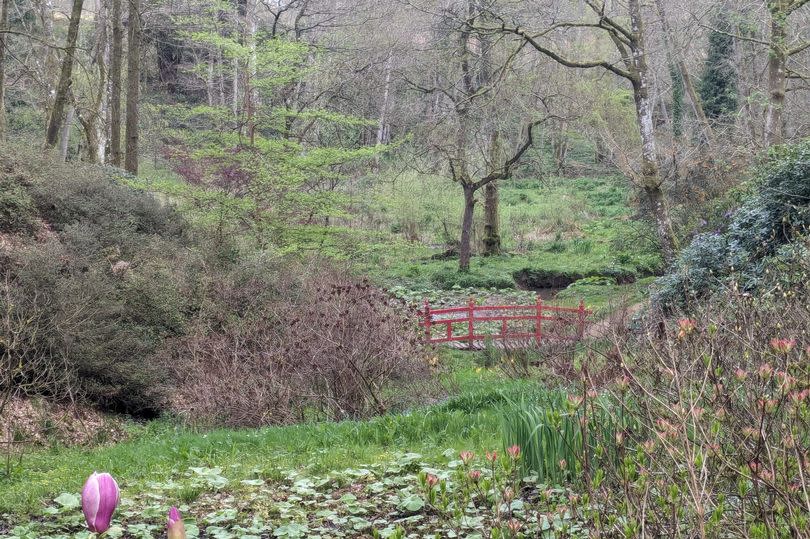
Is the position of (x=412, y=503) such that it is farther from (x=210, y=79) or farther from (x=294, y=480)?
(x=210, y=79)

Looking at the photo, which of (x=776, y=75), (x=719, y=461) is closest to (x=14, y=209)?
(x=719, y=461)

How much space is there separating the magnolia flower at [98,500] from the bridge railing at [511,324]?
883 cm

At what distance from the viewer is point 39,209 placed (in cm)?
1416

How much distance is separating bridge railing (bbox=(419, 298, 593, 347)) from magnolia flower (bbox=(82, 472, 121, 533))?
8.83 m

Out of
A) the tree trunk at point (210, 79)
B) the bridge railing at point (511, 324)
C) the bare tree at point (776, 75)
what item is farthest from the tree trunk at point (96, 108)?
the bare tree at point (776, 75)

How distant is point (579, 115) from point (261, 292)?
14.5 meters

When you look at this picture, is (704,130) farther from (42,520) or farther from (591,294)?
(42,520)

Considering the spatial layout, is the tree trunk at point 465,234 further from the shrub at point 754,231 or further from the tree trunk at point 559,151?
the tree trunk at point 559,151

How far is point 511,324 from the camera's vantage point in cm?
1744

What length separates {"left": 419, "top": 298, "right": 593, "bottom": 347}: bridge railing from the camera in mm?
12453

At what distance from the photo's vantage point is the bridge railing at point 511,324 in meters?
12.5

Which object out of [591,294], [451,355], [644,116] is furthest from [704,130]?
[451,355]

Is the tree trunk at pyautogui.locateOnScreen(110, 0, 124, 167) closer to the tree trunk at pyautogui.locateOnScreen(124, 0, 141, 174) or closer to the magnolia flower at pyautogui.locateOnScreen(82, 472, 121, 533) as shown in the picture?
the tree trunk at pyautogui.locateOnScreen(124, 0, 141, 174)

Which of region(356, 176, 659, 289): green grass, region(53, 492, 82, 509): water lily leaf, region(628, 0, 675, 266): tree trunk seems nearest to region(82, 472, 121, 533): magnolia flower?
region(53, 492, 82, 509): water lily leaf
